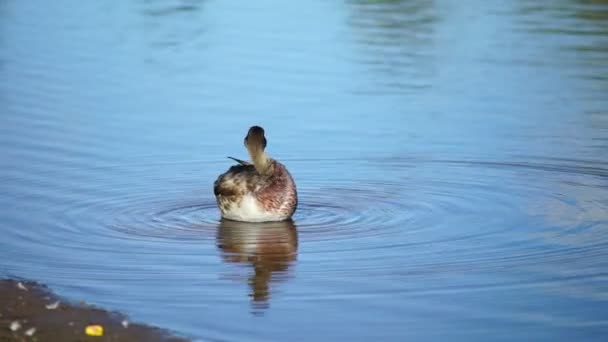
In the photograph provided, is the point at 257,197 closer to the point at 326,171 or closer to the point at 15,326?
the point at 326,171

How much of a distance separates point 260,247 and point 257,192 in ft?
3.83

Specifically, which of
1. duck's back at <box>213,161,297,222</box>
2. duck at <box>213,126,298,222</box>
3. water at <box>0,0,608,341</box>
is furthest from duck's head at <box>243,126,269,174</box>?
water at <box>0,0,608,341</box>

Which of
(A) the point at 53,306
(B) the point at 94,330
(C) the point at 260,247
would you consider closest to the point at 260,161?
(C) the point at 260,247

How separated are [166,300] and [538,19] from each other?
2177 cm

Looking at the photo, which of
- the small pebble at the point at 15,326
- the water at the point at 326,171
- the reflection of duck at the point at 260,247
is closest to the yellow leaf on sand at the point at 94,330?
the small pebble at the point at 15,326

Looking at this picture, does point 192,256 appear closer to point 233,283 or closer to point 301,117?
point 233,283

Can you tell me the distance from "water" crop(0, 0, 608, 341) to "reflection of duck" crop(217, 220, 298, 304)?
6cm

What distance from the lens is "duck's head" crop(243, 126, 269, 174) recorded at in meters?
14.7

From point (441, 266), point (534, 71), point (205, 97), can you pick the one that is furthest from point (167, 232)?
point (534, 71)

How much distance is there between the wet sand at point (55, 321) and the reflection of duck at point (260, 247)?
1.39 metres

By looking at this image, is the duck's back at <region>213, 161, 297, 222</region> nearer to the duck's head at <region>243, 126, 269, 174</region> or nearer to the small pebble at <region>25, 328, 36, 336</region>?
the duck's head at <region>243, 126, 269, 174</region>

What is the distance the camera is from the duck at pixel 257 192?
14.3m

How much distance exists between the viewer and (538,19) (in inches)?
1229

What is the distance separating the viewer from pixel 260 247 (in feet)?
43.8
